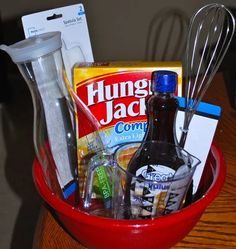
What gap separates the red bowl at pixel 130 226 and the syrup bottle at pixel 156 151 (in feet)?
0.11

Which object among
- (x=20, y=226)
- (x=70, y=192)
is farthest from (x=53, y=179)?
(x=20, y=226)

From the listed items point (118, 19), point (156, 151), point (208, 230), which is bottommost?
point (118, 19)

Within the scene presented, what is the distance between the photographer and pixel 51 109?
18.6 inches

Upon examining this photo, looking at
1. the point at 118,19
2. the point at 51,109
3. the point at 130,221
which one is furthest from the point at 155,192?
the point at 118,19

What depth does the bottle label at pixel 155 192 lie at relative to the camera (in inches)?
16.0

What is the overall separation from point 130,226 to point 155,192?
48 mm

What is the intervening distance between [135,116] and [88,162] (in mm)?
76

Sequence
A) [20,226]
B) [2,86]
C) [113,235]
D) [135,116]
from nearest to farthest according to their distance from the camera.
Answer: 1. [113,235]
2. [135,116]
3. [20,226]
4. [2,86]

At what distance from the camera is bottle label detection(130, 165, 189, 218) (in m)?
0.41

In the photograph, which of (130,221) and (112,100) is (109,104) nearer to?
(112,100)

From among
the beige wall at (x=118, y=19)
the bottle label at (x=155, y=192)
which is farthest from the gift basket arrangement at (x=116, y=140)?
the beige wall at (x=118, y=19)

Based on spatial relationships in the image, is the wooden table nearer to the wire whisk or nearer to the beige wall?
the wire whisk

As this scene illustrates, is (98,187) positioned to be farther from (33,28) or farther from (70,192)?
(33,28)

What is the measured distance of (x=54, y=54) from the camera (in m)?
0.43
